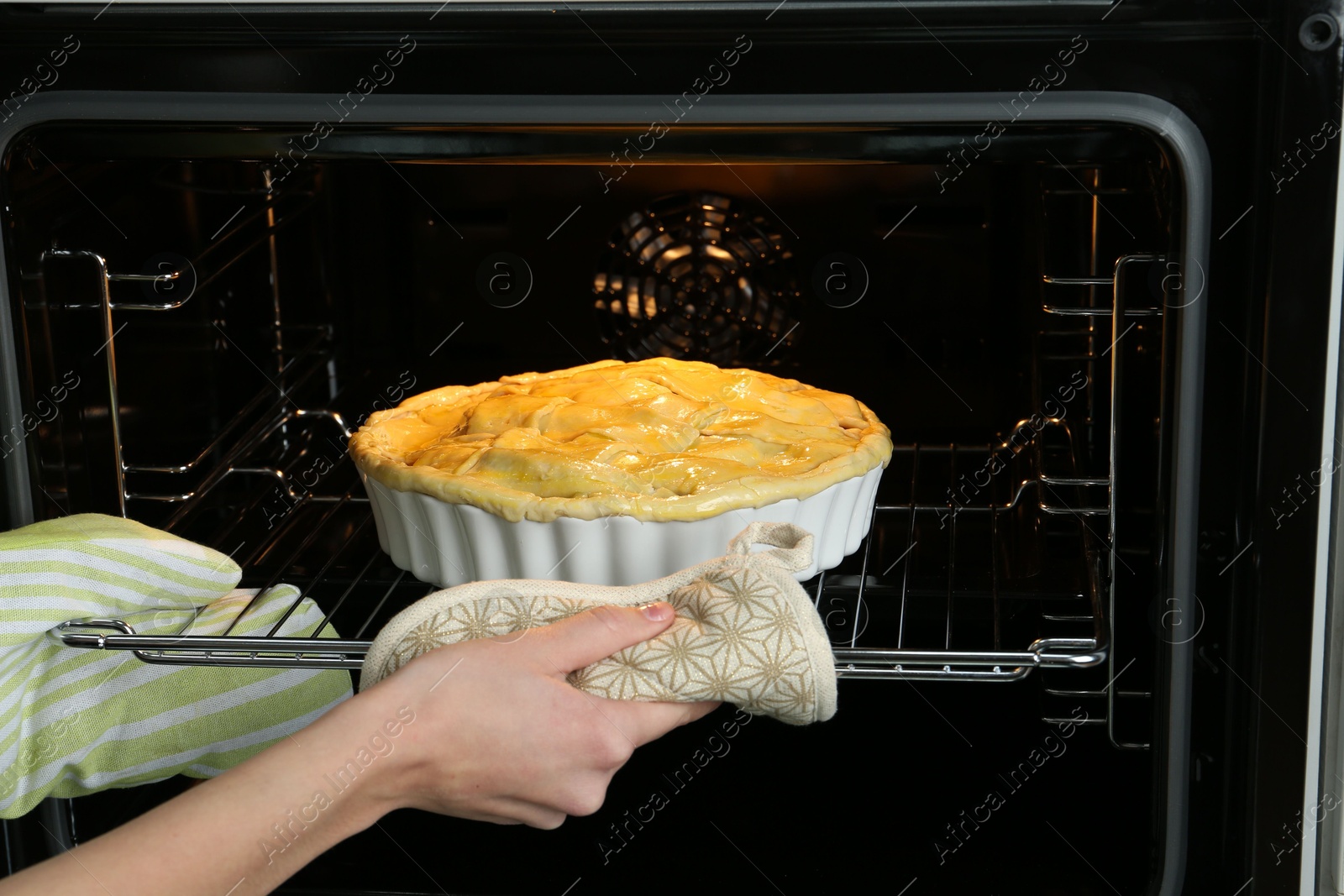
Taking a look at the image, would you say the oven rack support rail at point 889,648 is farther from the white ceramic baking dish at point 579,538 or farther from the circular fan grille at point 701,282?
the circular fan grille at point 701,282

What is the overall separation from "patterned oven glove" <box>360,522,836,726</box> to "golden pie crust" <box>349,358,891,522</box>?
8 centimetres

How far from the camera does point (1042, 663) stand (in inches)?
31.6

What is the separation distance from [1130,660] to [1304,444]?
1.15 feet

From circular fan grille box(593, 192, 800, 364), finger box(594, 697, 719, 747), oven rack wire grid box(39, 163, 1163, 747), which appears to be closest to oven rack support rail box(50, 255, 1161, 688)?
oven rack wire grid box(39, 163, 1163, 747)

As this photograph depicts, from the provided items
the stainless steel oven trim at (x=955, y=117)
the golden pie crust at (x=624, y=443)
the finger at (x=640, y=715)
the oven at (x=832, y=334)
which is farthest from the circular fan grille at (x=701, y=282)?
the finger at (x=640, y=715)

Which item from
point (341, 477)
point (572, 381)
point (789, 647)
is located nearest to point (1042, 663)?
point (789, 647)

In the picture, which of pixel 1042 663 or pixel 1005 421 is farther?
pixel 1005 421

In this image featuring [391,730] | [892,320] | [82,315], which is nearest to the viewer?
[391,730]

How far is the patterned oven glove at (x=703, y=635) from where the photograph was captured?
30.1 inches

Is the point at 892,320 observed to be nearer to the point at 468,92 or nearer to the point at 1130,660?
the point at 1130,660

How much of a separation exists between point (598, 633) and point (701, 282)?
1.86 feet

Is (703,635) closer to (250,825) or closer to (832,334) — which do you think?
(250,825)

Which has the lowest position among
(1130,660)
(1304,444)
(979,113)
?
(1130,660)

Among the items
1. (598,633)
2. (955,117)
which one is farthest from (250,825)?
(955,117)
